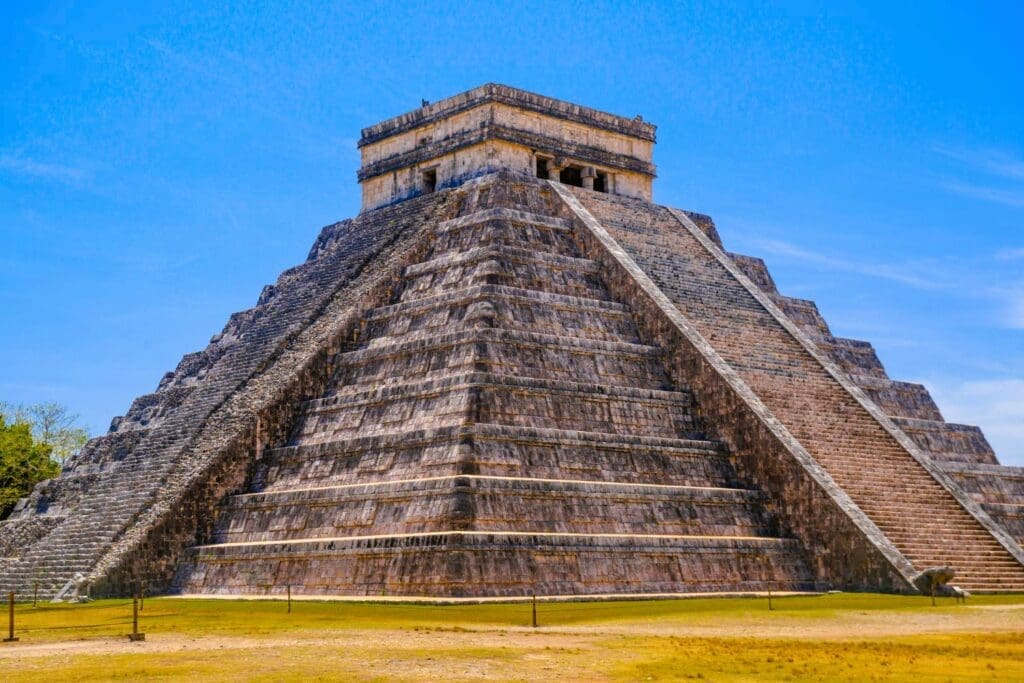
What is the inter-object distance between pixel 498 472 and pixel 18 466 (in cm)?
2214

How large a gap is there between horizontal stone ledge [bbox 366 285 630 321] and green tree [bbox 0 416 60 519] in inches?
605

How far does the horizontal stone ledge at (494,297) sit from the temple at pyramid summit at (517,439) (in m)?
0.06

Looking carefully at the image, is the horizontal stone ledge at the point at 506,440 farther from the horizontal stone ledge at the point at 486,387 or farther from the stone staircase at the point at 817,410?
the stone staircase at the point at 817,410

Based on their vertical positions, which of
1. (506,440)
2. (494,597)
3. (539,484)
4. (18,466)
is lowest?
(494,597)

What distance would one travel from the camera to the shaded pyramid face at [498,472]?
22094 mm

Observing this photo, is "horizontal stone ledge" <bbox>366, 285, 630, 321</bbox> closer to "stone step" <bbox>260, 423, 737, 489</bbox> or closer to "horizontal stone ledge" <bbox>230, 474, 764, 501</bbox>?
"stone step" <bbox>260, 423, 737, 489</bbox>

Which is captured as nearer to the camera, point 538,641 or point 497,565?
point 538,641

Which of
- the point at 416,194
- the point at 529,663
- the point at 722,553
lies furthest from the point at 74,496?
the point at 529,663

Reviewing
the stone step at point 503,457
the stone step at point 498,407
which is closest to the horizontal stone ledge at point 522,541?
the stone step at point 503,457

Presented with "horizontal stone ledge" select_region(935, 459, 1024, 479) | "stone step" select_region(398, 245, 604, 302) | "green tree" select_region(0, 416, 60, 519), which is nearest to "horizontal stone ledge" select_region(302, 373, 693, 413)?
"stone step" select_region(398, 245, 604, 302)

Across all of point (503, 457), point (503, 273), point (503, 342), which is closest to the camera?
point (503, 457)

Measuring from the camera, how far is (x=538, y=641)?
16109 mm

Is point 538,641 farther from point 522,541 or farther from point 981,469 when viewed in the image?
point 981,469


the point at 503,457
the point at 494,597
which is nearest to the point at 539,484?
the point at 503,457
